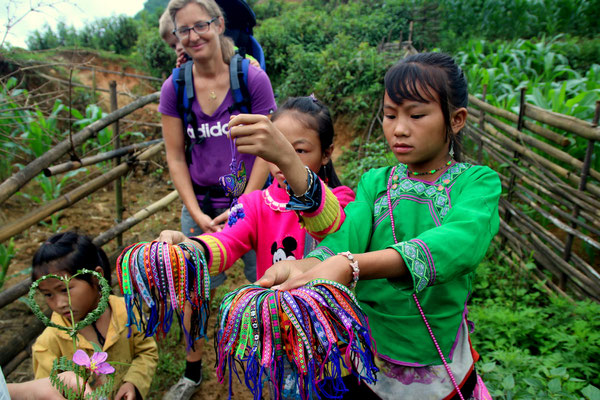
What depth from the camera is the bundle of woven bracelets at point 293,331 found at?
828mm

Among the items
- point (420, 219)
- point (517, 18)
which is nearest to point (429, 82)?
point (420, 219)

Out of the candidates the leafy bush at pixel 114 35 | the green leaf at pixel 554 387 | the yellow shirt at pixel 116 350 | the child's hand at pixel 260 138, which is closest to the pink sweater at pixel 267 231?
the child's hand at pixel 260 138

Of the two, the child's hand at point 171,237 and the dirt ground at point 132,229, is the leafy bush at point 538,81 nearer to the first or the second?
the dirt ground at point 132,229

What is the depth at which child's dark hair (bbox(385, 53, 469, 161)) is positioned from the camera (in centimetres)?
117

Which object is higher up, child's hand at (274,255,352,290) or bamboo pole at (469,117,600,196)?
child's hand at (274,255,352,290)

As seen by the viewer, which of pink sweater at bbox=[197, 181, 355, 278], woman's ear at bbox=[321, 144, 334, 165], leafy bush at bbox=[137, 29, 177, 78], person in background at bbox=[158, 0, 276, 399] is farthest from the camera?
leafy bush at bbox=[137, 29, 177, 78]

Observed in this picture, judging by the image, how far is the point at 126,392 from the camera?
69.6 inches

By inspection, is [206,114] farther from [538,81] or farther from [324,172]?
[538,81]

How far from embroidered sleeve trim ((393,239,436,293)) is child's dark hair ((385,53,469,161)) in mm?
445

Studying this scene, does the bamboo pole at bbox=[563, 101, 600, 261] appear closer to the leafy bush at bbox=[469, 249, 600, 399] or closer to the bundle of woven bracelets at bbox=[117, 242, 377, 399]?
the leafy bush at bbox=[469, 249, 600, 399]

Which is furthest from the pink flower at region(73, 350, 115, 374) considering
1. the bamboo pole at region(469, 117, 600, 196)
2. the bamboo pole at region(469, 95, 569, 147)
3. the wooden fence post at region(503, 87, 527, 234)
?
the wooden fence post at region(503, 87, 527, 234)

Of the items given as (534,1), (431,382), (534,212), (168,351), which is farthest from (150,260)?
(534,1)

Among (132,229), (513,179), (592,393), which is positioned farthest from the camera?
(132,229)

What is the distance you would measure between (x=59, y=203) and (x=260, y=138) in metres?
2.36
